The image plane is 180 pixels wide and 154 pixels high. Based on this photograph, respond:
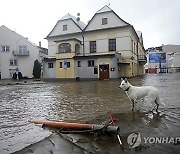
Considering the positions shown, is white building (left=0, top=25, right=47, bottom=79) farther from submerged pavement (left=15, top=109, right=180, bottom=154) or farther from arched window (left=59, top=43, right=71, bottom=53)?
submerged pavement (left=15, top=109, right=180, bottom=154)

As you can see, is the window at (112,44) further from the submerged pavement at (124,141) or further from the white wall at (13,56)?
the submerged pavement at (124,141)

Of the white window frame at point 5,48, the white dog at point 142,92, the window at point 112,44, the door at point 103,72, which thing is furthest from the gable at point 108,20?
the white dog at point 142,92

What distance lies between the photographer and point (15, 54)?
52125mm

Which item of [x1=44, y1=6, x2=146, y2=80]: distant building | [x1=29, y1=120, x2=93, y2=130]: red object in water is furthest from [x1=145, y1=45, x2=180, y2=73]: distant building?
[x1=29, y1=120, x2=93, y2=130]: red object in water

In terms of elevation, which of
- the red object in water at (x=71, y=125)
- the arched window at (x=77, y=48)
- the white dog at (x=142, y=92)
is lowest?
the red object in water at (x=71, y=125)

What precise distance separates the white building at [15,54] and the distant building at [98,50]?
1480 cm

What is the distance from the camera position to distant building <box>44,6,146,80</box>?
1383 inches

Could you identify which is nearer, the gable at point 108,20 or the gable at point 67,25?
the gable at point 108,20

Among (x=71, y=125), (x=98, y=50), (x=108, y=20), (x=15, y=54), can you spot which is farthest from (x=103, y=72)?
(x=71, y=125)

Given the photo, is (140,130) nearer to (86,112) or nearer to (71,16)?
→ (86,112)

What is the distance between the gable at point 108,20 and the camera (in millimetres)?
37625

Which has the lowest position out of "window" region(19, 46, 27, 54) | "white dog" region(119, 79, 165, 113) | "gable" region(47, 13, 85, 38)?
"white dog" region(119, 79, 165, 113)

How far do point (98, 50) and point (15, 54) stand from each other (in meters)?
22.5

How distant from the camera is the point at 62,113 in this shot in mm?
8516
